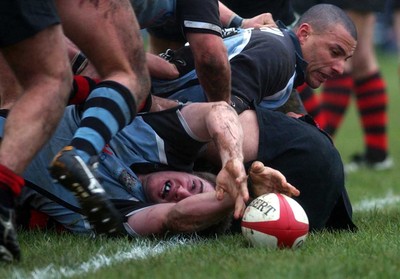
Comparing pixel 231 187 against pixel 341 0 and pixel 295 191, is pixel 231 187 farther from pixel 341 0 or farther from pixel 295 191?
pixel 341 0

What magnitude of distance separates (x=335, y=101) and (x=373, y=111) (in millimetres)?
413

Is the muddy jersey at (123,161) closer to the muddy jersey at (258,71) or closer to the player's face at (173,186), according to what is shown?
the player's face at (173,186)

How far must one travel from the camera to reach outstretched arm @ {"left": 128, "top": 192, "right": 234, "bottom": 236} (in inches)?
179

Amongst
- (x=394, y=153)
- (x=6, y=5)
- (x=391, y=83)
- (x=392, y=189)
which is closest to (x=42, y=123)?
(x=6, y=5)

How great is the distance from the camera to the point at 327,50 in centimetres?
589

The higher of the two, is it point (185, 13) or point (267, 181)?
point (185, 13)

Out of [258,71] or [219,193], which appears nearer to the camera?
[219,193]

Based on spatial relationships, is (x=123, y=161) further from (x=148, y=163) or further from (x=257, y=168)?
(x=257, y=168)

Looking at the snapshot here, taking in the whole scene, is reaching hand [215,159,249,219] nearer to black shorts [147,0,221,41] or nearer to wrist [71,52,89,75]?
black shorts [147,0,221,41]

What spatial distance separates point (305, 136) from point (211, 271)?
1387 millimetres

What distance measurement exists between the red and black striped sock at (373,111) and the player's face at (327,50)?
306cm

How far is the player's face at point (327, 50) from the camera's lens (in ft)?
19.3

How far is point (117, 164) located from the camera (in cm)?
491

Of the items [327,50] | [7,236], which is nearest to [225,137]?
[7,236]
